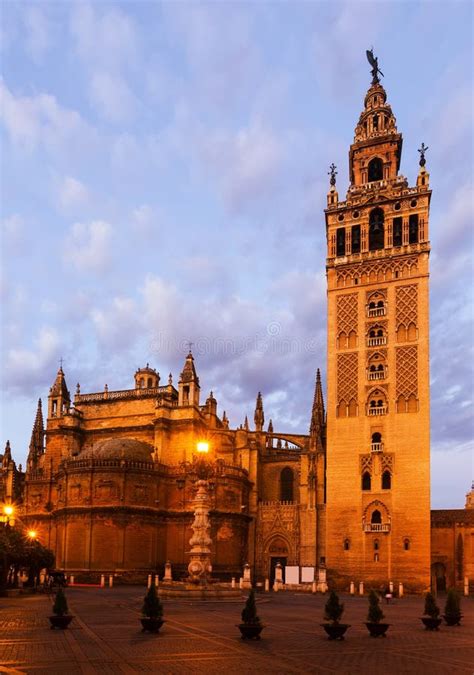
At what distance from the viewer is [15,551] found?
35.2 m

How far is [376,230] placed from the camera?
57500mm

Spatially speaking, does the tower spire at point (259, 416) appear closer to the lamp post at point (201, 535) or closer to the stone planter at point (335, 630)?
the lamp post at point (201, 535)

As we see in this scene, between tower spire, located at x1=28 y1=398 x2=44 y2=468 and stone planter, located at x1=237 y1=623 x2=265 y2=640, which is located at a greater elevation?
tower spire, located at x1=28 y1=398 x2=44 y2=468

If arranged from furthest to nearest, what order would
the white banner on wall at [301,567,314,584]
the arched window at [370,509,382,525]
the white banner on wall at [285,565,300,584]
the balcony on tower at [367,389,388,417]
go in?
the balcony on tower at [367,389,388,417] < the arched window at [370,509,382,525] < the white banner on wall at [285,565,300,584] < the white banner on wall at [301,567,314,584]

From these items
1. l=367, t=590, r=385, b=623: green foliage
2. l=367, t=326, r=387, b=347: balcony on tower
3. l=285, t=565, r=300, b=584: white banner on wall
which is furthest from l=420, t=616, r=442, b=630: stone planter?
l=367, t=326, r=387, b=347: balcony on tower

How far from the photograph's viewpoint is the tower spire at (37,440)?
67188mm

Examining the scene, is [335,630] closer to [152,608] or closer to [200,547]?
[152,608]

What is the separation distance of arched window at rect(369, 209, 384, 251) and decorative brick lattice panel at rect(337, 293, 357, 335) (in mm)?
4930

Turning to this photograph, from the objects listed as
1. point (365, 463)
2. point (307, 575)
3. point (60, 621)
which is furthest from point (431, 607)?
point (365, 463)

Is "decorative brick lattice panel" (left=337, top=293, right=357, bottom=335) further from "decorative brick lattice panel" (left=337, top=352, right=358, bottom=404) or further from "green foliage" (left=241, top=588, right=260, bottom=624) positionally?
"green foliage" (left=241, top=588, right=260, bottom=624)

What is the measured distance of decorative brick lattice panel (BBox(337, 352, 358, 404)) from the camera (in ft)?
176

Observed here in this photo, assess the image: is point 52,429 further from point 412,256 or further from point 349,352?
point 412,256

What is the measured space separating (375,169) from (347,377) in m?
19.9

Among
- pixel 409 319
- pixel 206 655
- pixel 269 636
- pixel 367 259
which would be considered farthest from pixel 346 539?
pixel 206 655
